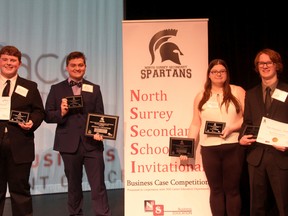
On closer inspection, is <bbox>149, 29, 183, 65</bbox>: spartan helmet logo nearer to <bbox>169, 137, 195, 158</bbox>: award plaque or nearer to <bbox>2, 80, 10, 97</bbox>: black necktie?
<bbox>169, 137, 195, 158</bbox>: award plaque

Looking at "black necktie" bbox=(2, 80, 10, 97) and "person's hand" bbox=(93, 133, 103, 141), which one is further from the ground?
"black necktie" bbox=(2, 80, 10, 97)

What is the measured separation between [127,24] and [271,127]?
1.55 metres

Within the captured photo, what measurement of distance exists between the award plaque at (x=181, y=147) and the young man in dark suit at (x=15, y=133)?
1125 mm

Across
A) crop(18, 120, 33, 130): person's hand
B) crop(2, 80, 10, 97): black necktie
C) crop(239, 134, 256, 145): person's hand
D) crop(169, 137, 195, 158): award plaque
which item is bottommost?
crop(169, 137, 195, 158): award plaque

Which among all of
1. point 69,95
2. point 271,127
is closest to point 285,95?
point 271,127

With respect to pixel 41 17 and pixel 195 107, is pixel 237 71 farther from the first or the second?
pixel 41 17

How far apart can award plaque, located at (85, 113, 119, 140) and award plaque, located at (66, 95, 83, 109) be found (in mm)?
120

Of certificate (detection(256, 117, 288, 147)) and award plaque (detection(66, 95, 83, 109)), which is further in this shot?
award plaque (detection(66, 95, 83, 109))

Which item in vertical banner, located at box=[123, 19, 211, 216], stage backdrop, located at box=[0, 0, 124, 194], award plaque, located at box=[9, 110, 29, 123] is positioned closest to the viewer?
→ award plaque, located at box=[9, 110, 29, 123]

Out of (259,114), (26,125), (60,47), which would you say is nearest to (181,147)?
(259,114)

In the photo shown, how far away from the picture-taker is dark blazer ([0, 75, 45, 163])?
277cm

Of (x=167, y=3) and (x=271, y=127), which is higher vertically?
(x=167, y=3)

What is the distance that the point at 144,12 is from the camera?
4.48m

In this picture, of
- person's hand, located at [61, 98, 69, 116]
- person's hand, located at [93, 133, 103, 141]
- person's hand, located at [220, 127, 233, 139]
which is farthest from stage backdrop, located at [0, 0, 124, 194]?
person's hand, located at [220, 127, 233, 139]
